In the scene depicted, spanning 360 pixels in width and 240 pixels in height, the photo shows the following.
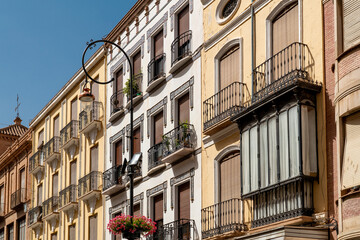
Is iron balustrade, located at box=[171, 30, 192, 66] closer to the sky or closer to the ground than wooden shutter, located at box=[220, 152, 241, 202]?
closer to the sky

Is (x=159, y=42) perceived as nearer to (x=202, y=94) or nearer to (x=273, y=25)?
(x=202, y=94)

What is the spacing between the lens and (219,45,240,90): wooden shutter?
79.9 ft

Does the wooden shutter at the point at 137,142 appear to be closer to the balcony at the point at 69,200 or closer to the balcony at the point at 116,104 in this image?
the balcony at the point at 116,104

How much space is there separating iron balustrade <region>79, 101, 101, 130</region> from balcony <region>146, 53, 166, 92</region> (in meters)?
6.21

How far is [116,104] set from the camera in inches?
1342

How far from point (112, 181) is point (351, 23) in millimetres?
16529

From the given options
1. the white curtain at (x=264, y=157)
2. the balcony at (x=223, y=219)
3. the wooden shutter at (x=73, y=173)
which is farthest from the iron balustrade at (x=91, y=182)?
the white curtain at (x=264, y=157)

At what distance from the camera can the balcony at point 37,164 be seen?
145 ft

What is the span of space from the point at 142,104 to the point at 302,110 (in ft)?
42.3

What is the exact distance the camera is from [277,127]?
66.3ft

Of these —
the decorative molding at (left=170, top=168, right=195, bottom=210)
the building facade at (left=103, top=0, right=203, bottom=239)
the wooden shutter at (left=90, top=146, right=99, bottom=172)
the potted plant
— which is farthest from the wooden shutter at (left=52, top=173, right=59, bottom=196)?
the potted plant

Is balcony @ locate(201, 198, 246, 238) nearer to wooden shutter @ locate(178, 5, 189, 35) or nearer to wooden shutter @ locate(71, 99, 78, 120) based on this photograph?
wooden shutter @ locate(178, 5, 189, 35)

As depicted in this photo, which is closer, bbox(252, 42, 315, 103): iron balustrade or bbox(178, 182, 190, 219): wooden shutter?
bbox(252, 42, 315, 103): iron balustrade

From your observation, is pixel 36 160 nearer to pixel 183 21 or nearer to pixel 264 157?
pixel 183 21
